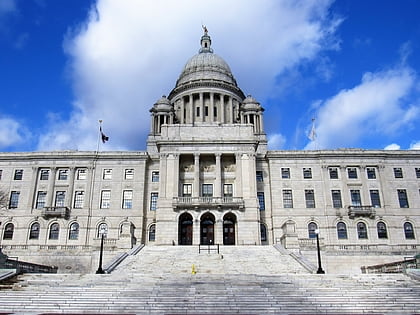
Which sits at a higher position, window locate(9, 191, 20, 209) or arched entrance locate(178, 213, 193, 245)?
window locate(9, 191, 20, 209)

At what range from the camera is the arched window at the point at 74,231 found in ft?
151

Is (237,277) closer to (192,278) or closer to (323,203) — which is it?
(192,278)

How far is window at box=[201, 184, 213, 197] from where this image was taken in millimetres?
45656

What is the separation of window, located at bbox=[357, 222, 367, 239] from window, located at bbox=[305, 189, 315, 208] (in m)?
5.83

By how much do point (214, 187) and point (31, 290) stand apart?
91.0ft

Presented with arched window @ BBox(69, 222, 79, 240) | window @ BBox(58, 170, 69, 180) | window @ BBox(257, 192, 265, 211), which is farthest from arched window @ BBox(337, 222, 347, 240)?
window @ BBox(58, 170, 69, 180)

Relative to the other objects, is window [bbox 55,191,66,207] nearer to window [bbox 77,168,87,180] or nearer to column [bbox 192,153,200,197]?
window [bbox 77,168,87,180]

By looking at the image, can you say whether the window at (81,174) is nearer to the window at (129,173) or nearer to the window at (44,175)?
the window at (44,175)

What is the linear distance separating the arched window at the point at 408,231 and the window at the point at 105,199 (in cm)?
3599

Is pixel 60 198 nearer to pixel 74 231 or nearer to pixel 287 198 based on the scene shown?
pixel 74 231

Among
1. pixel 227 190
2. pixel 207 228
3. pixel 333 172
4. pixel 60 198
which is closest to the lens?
pixel 207 228

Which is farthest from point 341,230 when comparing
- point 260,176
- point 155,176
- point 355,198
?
point 155,176

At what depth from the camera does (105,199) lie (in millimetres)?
47812

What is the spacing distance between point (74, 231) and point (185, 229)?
45.3ft
